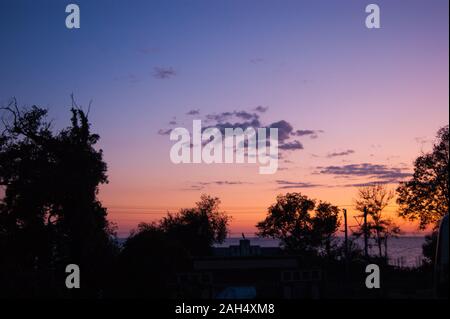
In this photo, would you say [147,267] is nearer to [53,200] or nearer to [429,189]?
[53,200]

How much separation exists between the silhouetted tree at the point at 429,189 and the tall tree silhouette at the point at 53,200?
3280cm

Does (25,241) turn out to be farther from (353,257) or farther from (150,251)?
(353,257)

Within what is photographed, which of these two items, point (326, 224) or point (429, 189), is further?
point (326, 224)

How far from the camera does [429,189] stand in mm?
57938

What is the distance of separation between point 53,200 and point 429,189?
128 ft

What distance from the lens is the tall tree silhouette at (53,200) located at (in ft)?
164

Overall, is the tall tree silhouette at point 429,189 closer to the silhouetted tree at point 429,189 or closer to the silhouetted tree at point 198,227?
the silhouetted tree at point 429,189

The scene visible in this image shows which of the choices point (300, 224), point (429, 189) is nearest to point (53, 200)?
point (429, 189)

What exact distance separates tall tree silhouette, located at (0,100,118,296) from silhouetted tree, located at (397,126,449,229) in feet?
108

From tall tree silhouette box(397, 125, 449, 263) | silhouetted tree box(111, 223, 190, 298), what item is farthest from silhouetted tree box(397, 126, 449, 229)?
silhouetted tree box(111, 223, 190, 298)

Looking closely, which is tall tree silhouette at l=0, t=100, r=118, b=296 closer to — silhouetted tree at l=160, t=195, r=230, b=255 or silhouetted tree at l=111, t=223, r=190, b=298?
silhouetted tree at l=111, t=223, r=190, b=298

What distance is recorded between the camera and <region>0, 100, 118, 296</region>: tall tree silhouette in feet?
164

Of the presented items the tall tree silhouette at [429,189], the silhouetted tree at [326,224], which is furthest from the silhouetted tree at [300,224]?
the tall tree silhouette at [429,189]
